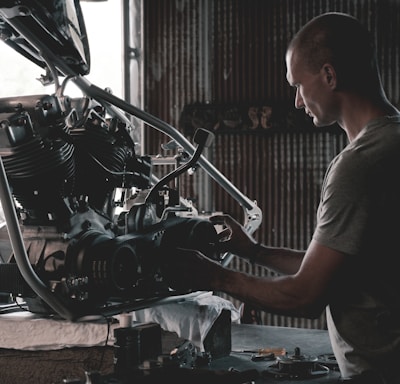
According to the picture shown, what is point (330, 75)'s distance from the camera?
1734mm

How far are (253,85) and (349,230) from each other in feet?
14.3

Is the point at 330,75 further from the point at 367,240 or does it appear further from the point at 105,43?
the point at 105,43

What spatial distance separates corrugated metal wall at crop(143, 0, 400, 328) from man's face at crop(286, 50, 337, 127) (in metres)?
3.82

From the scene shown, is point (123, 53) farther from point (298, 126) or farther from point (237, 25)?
point (298, 126)

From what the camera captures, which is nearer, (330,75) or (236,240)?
(330,75)

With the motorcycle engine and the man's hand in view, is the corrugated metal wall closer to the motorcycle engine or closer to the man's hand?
the motorcycle engine

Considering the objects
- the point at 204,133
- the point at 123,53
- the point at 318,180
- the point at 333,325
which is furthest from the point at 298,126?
the point at 333,325

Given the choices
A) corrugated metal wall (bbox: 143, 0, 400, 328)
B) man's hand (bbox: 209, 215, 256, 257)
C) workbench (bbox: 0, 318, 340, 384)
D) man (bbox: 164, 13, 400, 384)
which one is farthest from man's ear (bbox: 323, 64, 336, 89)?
corrugated metal wall (bbox: 143, 0, 400, 328)

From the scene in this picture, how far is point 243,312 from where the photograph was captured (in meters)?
3.99

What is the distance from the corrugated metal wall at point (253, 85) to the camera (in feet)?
18.3

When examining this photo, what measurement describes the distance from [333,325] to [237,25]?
4509mm

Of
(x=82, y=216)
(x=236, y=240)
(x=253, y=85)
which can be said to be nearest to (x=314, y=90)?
(x=236, y=240)

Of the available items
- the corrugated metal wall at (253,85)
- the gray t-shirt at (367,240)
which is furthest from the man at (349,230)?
the corrugated metal wall at (253,85)

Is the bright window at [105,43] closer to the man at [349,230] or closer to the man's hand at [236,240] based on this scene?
the man's hand at [236,240]
